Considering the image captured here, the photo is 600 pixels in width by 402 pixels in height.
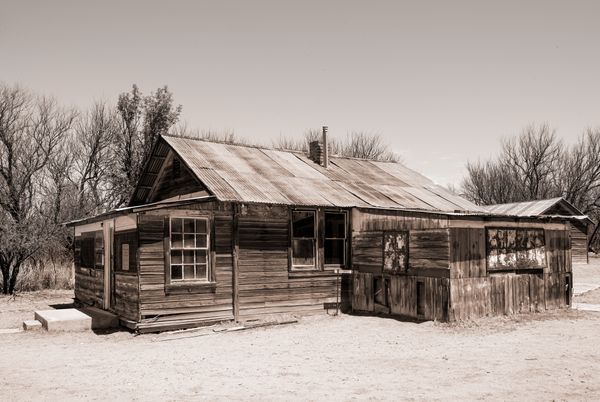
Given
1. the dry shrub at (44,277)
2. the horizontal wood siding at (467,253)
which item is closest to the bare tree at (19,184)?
the dry shrub at (44,277)

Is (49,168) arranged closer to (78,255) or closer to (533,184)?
(78,255)

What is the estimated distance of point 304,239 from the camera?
15602mm

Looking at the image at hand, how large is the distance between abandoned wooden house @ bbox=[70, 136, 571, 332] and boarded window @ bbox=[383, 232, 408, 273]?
0.12 feet

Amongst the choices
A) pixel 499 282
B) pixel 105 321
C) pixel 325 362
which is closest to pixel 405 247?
pixel 499 282

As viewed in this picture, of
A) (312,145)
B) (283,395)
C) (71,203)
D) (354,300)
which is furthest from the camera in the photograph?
(71,203)

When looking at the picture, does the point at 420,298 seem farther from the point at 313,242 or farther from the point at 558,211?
the point at 558,211

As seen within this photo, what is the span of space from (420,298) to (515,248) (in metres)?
2.90

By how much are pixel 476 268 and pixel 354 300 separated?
12.2 ft

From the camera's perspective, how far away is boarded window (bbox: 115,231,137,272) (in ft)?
43.7

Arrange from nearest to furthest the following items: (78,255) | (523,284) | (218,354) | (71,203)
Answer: (218,354)
(523,284)
(78,255)
(71,203)

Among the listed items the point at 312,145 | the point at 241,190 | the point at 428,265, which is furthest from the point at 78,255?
the point at 428,265

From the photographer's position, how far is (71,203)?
1110 inches

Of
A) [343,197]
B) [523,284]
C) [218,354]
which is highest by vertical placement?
[343,197]

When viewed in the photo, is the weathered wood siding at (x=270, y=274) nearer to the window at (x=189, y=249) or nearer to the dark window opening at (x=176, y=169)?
the window at (x=189, y=249)
